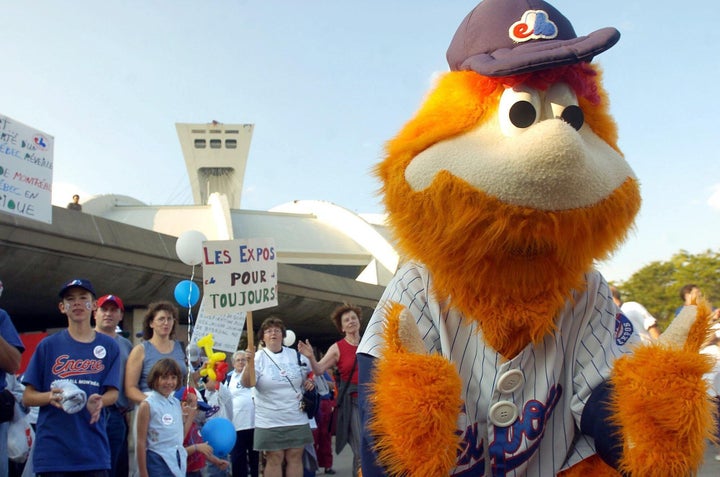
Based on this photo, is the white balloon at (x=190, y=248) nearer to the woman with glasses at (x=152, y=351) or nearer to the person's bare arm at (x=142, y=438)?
the woman with glasses at (x=152, y=351)

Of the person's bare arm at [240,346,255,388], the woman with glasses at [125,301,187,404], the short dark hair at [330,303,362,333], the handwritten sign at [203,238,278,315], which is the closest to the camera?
the woman with glasses at [125,301,187,404]

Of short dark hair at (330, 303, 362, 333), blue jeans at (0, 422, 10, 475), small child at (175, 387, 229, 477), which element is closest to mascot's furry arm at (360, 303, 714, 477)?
blue jeans at (0, 422, 10, 475)

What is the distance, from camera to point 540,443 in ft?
7.28

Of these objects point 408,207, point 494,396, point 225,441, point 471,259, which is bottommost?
point 225,441

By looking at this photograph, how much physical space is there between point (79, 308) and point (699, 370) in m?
3.67

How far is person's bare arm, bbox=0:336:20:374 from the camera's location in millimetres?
4031

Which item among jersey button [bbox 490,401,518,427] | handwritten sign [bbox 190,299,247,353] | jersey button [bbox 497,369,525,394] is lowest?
jersey button [bbox 490,401,518,427]

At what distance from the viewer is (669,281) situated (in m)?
23.9

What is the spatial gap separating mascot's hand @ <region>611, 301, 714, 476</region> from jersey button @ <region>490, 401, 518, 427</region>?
0.29m

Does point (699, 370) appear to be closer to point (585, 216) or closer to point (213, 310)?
point (585, 216)

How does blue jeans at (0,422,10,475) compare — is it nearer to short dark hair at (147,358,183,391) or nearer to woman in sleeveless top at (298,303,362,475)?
short dark hair at (147,358,183,391)

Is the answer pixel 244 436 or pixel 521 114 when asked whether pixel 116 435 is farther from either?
pixel 521 114

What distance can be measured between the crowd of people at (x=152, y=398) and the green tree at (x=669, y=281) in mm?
15957

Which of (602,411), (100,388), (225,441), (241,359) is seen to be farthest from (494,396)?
(241,359)
